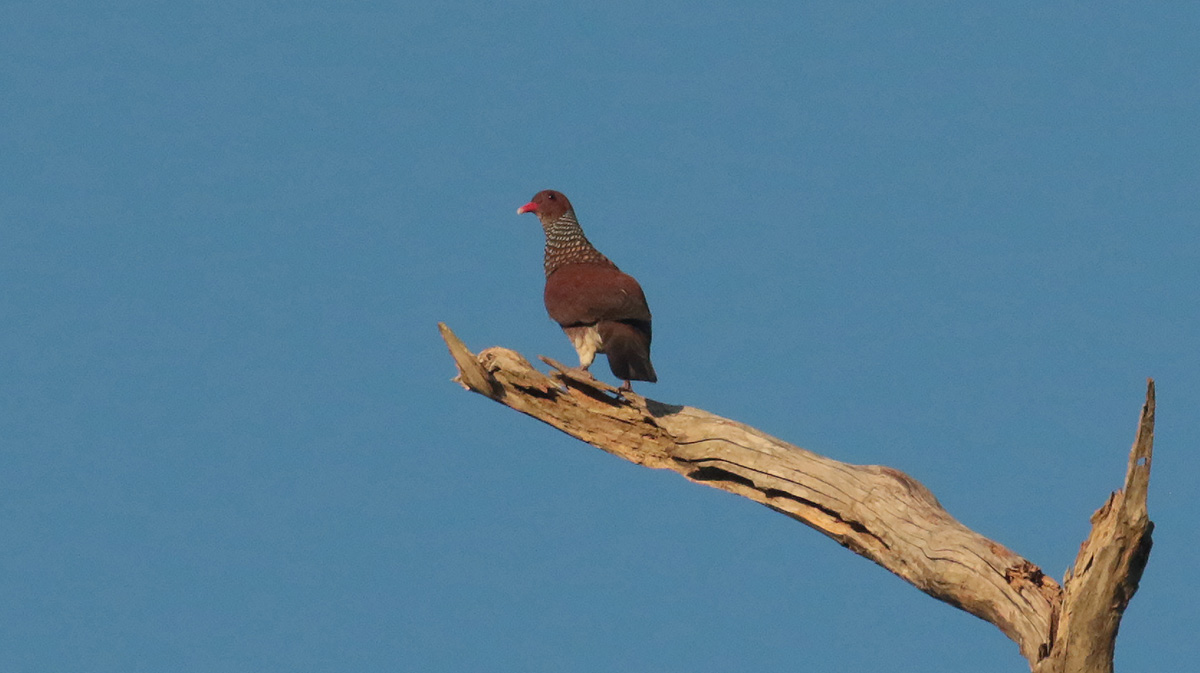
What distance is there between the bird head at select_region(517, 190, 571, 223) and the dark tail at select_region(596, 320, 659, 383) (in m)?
1.28

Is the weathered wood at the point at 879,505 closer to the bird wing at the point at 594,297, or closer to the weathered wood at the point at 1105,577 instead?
the weathered wood at the point at 1105,577

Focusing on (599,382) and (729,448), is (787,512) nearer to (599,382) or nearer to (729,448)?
(729,448)

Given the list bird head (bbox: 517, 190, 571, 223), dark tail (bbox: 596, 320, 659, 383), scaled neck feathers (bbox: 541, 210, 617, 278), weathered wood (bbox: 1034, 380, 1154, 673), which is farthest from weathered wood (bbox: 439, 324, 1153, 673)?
bird head (bbox: 517, 190, 571, 223)

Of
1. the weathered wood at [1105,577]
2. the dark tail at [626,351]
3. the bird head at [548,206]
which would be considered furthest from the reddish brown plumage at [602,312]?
the weathered wood at [1105,577]

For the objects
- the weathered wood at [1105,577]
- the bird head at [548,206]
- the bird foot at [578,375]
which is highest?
the bird head at [548,206]

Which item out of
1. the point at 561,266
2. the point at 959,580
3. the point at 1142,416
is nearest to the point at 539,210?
the point at 561,266

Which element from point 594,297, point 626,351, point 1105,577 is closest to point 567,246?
point 594,297

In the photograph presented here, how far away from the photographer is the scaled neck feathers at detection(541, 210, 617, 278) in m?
8.70

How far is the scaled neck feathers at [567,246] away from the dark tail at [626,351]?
844 millimetres

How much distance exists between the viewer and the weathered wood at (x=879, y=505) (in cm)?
604

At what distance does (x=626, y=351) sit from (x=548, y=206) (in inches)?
62.9

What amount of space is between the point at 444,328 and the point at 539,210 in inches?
55.3

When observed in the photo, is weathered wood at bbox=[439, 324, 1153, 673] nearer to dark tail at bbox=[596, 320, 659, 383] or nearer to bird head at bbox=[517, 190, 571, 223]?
dark tail at bbox=[596, 320, 659, 383]

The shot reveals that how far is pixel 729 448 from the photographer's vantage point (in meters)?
7.89
